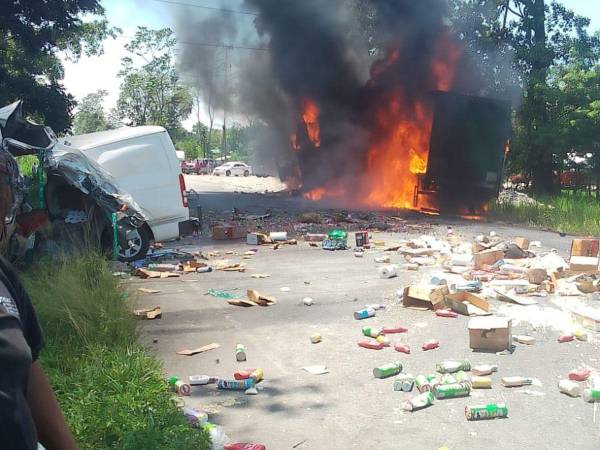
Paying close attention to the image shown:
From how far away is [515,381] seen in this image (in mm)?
4145

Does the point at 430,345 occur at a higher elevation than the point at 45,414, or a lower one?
lower

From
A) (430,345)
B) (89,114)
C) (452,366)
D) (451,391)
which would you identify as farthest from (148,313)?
(89,114)

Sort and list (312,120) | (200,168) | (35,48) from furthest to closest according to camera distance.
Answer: (200,168), (312,120), (35,48)

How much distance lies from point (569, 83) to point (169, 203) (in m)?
15.0

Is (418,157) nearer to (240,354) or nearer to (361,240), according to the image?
(361,240)

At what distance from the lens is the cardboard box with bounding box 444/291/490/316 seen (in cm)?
604

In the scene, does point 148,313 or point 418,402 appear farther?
point 148,313

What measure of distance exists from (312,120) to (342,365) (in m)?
20.3

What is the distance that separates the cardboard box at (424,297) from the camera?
6.17 m

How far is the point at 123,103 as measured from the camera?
50656 millimetres

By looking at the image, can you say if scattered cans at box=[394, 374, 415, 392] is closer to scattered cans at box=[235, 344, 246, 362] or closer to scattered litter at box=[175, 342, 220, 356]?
scattered cans at box=[235, 344, 246, 362]

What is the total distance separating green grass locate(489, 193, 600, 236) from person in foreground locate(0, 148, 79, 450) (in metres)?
13.0

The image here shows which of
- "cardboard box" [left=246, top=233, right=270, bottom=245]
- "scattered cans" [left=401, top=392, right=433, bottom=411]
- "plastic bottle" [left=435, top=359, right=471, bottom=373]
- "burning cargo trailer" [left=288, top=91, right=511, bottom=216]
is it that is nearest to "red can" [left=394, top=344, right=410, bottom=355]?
"plastic bottle" [left=435, top=359, right=471, bottom=373]

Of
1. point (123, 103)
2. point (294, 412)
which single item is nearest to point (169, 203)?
point (294, 412)
